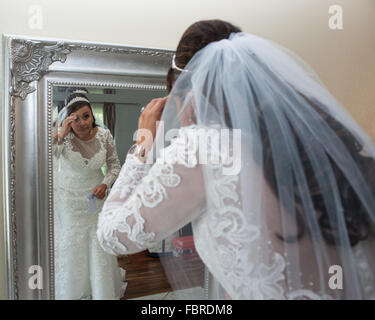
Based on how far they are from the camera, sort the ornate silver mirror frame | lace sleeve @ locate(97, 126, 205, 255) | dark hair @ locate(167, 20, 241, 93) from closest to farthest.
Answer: lace sleeve @ locate(97, 126, 205, 255) < dark hair @ locate(167, 20, 241, 93) < the ornate silver mirror frame

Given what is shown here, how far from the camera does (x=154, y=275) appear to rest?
1027 millimetres

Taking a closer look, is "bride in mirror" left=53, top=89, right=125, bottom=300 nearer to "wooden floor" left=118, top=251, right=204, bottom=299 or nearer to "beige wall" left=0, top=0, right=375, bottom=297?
"wooden floor" left=118, top=251, right=204, bottom=299

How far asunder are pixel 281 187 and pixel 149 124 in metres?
0.33

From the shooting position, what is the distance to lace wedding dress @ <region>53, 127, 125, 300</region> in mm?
956

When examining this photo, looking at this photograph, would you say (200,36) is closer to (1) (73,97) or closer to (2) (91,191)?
(1) (73,97)

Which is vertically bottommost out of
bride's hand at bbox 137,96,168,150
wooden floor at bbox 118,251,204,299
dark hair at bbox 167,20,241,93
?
wooden floor at bbox 118,251,204,299

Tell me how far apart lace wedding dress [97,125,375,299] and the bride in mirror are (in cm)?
37

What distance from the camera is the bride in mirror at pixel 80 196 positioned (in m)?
0.95

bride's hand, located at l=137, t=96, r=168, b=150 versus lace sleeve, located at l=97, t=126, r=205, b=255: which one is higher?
bride's hand, located at l=137, t=96, r=168, b=150

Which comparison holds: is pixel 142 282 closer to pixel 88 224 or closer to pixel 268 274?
pixel 88 224

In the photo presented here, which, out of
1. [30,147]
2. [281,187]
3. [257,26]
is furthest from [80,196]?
[257,26]

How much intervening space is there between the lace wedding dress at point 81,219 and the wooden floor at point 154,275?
0.12ft
